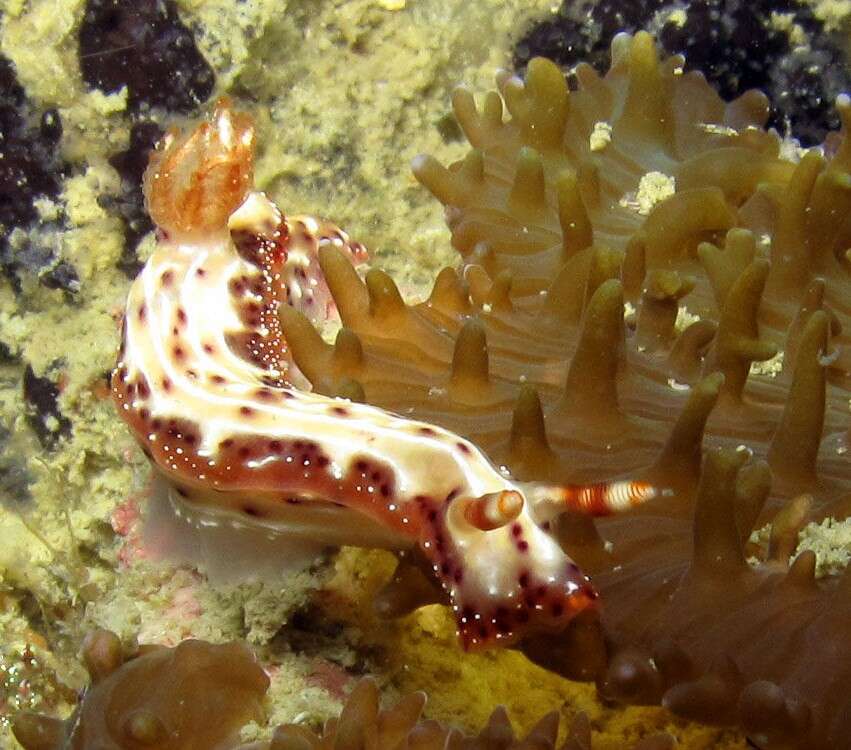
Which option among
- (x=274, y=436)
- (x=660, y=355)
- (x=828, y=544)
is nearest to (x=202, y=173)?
(x=274, y=436)

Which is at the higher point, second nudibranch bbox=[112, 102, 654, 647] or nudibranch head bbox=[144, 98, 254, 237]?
nudibranch head bbox=[144, 98, 254, 237]

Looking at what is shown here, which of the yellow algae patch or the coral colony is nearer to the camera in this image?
the coral colony

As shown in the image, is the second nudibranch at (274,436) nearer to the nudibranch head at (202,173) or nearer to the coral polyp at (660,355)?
the nudibranch head at (202,173)

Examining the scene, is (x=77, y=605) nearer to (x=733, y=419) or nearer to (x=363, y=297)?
(x=363, y=297)

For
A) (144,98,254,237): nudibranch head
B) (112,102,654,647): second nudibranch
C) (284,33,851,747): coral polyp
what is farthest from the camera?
(144,98,254,237): nudibranch head

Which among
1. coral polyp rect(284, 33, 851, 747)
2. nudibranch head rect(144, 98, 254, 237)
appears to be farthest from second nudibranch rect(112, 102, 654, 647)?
coral polyp rect(284, 33, 851, 747)

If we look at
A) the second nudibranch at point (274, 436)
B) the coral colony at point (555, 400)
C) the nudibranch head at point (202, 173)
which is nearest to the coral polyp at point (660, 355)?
the coral colony at point (555, 400)

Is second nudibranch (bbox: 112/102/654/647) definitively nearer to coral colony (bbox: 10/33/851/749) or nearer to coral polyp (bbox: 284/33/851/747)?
coral colony (bbox: 10/33/851/749)
